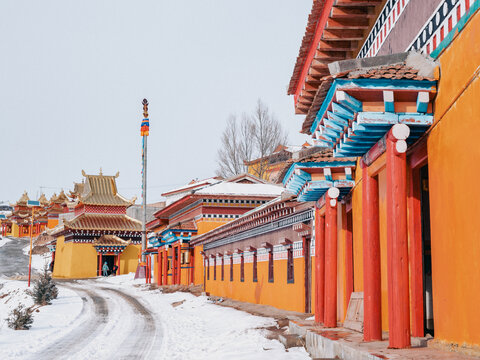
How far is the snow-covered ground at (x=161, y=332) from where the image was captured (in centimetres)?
1192

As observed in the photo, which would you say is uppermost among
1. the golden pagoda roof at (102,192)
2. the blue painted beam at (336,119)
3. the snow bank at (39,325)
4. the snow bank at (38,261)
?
the golden pagoda roof at (102,192)

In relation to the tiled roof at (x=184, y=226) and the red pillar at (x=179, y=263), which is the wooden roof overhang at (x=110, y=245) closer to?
the red pillar at (x=179, y=263)

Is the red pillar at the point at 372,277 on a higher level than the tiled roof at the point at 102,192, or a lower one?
lower

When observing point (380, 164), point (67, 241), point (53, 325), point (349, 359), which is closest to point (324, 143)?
point (380, 164)

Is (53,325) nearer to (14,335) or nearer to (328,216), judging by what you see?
(14,335)

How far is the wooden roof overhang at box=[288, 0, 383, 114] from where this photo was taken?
31.6ft

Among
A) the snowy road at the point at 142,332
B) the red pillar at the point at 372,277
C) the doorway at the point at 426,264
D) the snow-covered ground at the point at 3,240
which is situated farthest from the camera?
the snow-covered ground at the point at 3,240

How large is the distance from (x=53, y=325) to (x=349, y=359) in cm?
1385

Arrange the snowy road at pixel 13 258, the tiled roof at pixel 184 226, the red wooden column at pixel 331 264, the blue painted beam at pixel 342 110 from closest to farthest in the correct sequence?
1. the blue painted beam at pixel 342 110
2. the red wooden column at pixel 331 264
3. the tiled roof at pixel 184 226
4. the snowy road at pixel 13 258

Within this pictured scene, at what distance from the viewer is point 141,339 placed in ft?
48.4

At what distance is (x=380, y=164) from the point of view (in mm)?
7914

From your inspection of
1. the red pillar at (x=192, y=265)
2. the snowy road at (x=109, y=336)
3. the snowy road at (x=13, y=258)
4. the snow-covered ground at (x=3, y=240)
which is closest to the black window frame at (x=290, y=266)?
the snowy road at (x=109, y=336)

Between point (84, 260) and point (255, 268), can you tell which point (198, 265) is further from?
point (84, 260)

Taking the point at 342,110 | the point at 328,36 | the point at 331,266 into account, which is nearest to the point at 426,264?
the point at 331,266
